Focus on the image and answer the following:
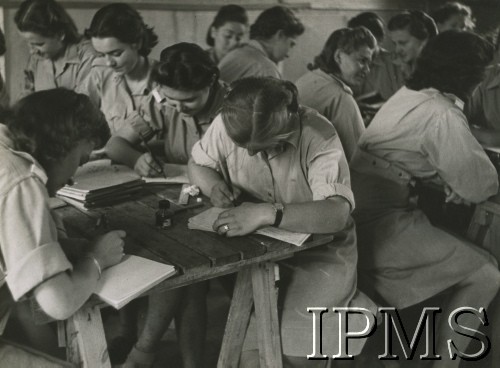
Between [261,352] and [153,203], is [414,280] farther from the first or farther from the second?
[153,203]

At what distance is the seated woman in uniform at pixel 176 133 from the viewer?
2.19 m

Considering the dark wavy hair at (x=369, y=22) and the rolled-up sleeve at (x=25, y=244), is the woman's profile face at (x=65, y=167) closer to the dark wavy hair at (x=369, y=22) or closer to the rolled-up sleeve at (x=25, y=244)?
the rolled-up sleeve at (x=25, y=244)

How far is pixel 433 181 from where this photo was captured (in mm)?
2324

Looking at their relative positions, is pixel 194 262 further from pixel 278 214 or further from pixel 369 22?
pixel 369 22

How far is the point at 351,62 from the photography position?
292 centimetres

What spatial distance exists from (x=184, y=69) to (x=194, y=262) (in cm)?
108

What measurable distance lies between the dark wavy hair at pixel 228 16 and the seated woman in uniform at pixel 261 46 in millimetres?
128

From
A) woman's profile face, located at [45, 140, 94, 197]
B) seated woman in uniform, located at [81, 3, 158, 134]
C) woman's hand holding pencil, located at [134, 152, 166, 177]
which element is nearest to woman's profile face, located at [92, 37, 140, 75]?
seated woman in uniform, located at [81, 3, 158, 134]

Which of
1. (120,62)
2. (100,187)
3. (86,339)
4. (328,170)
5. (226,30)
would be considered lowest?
(86,339)

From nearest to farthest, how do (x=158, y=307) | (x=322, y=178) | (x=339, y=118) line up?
(x=322, y=178) → (x=158, y=307) → (x=339, y=118)

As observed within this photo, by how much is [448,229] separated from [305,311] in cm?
90

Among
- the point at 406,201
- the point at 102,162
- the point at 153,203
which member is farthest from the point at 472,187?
the point at 102,162

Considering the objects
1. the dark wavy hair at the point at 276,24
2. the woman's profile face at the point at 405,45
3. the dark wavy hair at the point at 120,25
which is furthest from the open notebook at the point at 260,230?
the woman's profile face at the point at 405,45

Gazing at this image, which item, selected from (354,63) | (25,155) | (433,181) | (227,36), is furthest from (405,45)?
(25,155)
